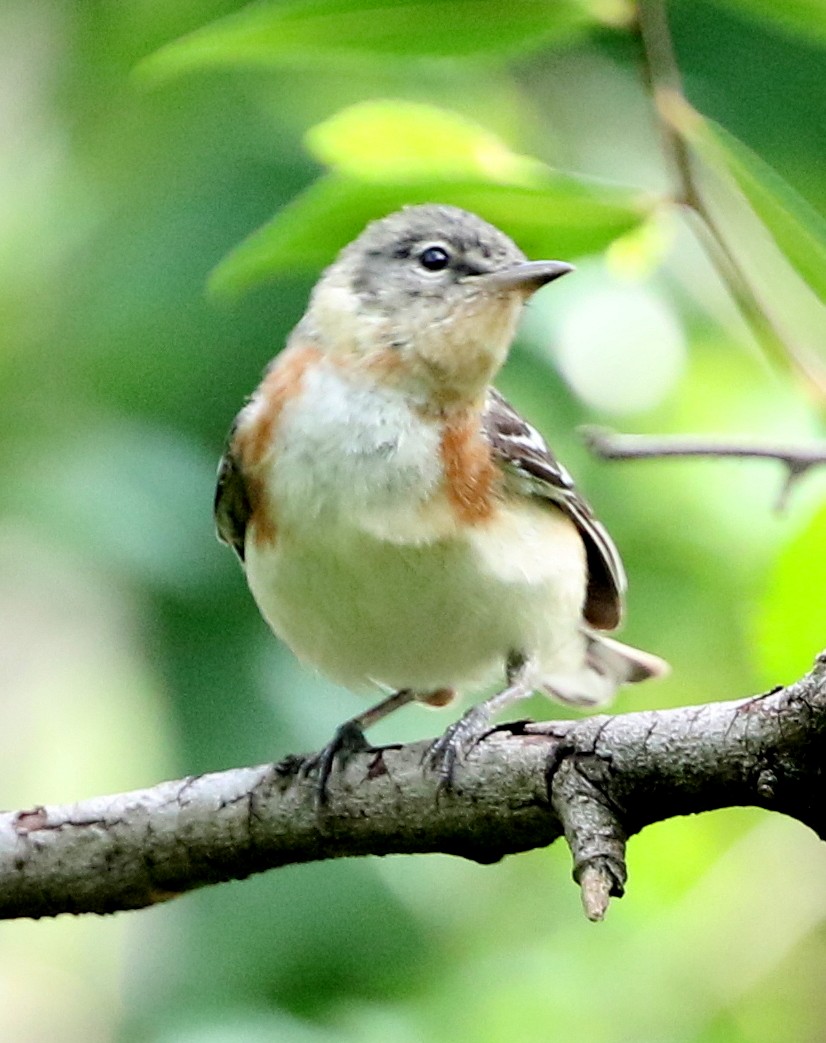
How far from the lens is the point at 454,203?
247 centimetres

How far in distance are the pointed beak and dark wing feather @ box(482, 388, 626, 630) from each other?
35cm

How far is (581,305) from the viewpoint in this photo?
4258 millimetres

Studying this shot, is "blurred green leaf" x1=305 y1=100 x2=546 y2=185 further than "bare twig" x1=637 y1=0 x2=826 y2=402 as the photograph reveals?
Yes

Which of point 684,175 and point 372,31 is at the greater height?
point 372,31

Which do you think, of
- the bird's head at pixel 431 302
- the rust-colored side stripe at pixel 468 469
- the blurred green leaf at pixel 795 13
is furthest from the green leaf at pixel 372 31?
the rust-colored side stripe at pixel 468 469

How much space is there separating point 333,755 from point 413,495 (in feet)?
2.11

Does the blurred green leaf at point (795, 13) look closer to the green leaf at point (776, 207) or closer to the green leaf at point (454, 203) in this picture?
the green leaf at point (776, 207)

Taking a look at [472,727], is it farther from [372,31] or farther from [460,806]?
[372,31]

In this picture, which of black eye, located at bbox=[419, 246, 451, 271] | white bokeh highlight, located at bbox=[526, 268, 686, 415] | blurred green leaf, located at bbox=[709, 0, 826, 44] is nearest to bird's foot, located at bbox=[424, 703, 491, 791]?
blurred green leaf, located at bbox=[709, 0, 826, 44]

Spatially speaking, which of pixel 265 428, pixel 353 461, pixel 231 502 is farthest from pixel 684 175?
pixel 231 502

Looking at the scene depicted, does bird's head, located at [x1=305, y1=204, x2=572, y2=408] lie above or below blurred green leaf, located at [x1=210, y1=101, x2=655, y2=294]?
below

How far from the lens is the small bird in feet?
11.0

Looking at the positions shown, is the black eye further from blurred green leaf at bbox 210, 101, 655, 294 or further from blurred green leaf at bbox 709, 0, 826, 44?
blurred green leaf at bbox 709, 0, 826, 44

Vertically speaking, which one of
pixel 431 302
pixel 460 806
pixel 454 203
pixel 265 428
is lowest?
pixel 460 806
